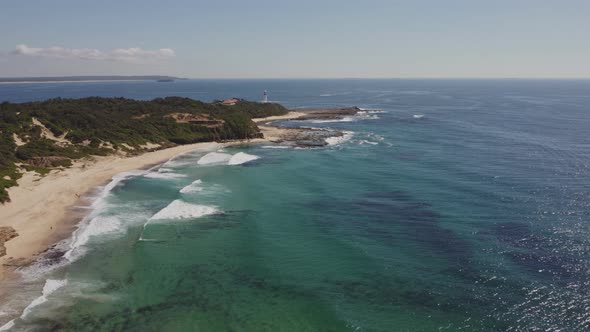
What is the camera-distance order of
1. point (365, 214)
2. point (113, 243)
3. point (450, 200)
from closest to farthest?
point (113, 243), point (365, 214), point (450, 200)

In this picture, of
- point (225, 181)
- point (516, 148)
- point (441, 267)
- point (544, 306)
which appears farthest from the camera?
point (516, 148)

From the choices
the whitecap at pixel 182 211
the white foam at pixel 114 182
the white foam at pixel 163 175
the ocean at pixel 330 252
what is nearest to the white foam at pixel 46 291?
the ocean at pixel 330 252

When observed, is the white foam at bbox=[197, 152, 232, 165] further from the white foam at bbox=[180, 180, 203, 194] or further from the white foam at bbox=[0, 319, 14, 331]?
the white foam at bbox=[0, 319, 14, 331]

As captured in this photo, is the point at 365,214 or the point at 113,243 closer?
the point at 113,243

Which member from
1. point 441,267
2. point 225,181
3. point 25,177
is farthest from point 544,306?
point 25,177

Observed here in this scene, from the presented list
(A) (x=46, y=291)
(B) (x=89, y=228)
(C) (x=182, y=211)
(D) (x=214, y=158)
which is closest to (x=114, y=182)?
(C) (x=182, y=211)

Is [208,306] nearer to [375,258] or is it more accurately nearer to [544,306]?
[375,258]
